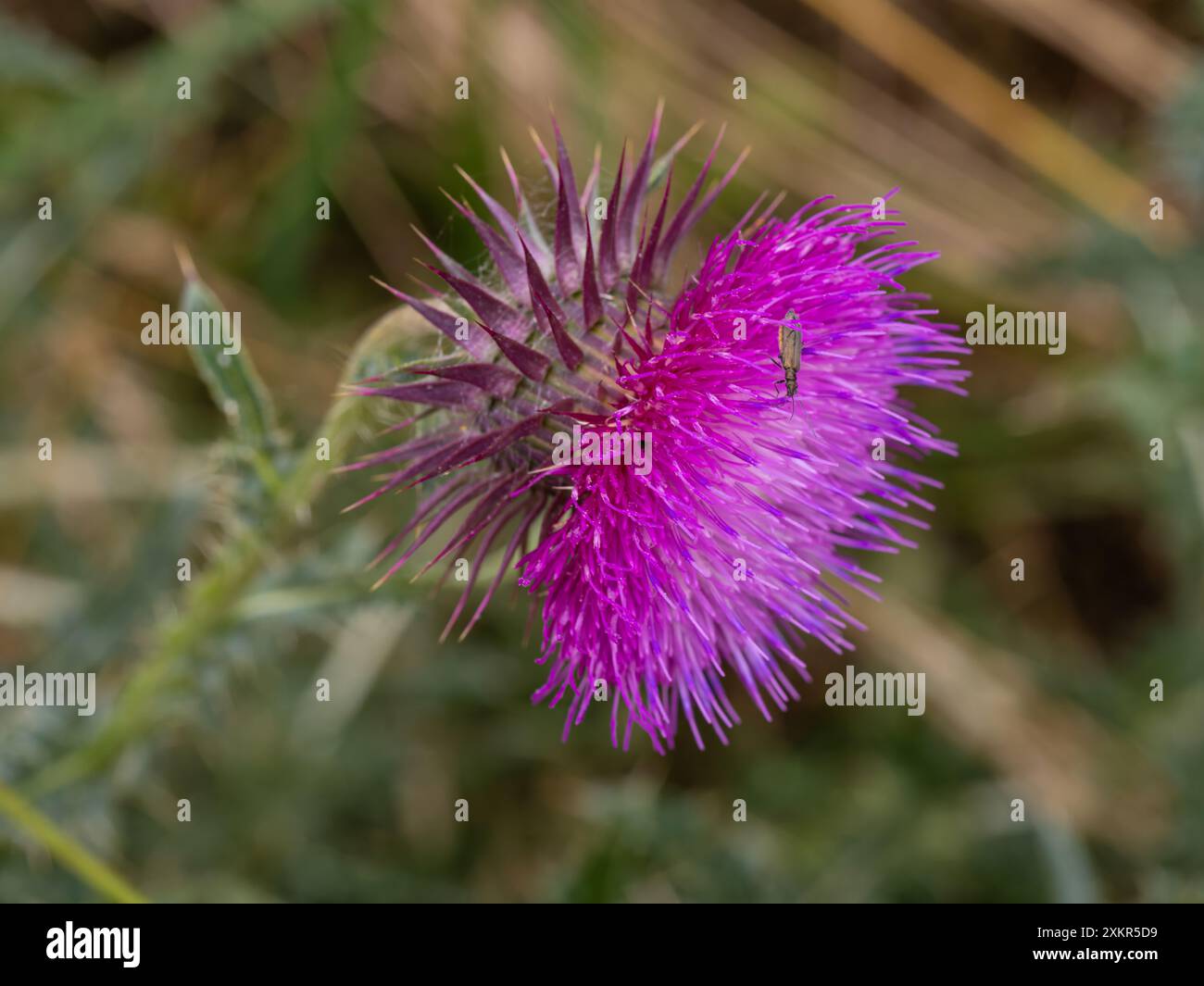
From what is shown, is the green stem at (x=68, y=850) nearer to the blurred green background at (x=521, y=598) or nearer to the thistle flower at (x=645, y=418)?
the blurred green background at (x=521, y=598)

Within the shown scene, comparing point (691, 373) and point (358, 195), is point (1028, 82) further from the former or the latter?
point (691, 373)

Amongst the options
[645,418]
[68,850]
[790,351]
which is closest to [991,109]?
[790,351]

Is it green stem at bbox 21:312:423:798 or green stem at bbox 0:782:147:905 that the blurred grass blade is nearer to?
green stem at bbox 21:312:423:798

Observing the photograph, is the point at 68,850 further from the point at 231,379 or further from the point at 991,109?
the point at 991,109

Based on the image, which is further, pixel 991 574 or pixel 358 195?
pixel 991 574
